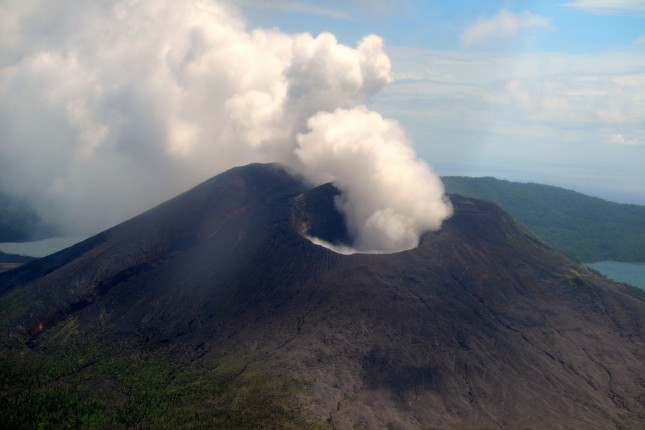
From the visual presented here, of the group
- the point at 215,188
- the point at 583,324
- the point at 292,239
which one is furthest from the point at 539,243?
the point at 215,188

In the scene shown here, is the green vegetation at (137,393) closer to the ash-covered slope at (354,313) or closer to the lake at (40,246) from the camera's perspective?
the ash-covered slope at (354,313)

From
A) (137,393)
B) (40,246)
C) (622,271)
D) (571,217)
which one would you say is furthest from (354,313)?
(571,217)

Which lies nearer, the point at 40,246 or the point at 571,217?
the point at 40,246

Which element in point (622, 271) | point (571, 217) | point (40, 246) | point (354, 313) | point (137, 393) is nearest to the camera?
point (137, 393)

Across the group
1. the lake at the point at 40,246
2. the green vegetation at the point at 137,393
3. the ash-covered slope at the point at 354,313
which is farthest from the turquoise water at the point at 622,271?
the lake at the point at 40,246

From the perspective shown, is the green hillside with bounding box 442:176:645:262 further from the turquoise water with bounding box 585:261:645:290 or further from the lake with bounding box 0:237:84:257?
the lake with bounding box 0:237:84:257

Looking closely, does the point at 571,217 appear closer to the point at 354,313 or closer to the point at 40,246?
the point at 354,313
